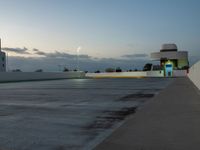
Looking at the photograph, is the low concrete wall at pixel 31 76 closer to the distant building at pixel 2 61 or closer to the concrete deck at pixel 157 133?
the distant building at pixel 2 61

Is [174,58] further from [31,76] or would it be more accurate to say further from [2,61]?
[2,61]

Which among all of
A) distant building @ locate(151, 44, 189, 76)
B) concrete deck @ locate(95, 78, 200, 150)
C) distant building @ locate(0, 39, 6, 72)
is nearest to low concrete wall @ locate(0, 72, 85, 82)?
distant building @ locate(0, 39, 6, 72)

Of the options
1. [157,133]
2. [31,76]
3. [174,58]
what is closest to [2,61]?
[31,76]

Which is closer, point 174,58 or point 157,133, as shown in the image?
point 157,133

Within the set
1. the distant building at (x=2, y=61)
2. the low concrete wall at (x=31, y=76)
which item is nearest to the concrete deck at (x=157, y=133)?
the low concrete wall at (x=31, y=76)

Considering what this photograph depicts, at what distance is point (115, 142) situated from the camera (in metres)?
5.59

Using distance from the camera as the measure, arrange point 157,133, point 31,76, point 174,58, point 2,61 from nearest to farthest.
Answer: point 157,133, point 31,76, point 174,58, point 2,61

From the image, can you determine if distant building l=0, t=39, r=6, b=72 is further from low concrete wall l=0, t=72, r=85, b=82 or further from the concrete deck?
the concrete deck

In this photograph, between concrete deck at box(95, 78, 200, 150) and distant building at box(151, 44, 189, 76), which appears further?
distant building at box(151, 44, 189, 76)

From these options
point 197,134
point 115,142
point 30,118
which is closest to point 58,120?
point 30,118

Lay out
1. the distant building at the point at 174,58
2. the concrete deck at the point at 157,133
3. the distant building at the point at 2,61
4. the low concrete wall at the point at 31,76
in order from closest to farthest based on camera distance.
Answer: the concrete deck at the point at 157,133
the low concrete wall at the point at 31,76
the distant building at the point at 174,58
the distant building at the point at 2,61

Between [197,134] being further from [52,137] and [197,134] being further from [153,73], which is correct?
[153,73]

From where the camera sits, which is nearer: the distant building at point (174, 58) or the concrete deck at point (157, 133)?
the concrete deck at point (157, 133)

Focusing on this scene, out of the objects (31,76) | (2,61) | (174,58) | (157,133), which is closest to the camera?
(157,133)
